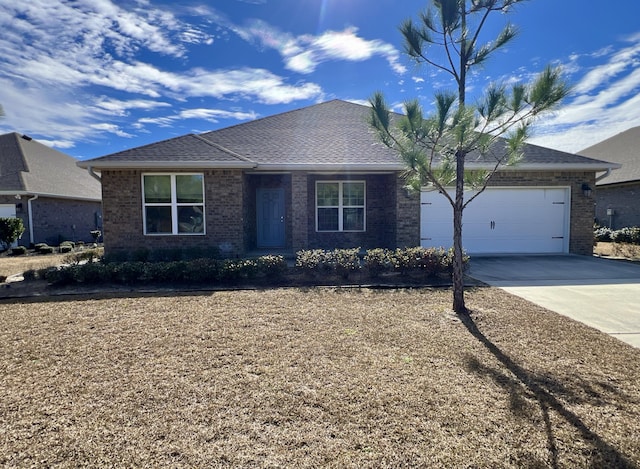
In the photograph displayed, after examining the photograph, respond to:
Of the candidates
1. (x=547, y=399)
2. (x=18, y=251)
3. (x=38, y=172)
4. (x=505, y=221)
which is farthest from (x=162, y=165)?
(x=38, y=172)

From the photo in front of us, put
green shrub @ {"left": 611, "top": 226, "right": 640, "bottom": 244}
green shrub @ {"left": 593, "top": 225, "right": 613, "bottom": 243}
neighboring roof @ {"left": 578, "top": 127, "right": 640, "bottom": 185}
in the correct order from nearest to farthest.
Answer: green shrub @ {"left": 611, "top": 226, "right": 640, "bottom": 244}, green shrub @ {"left": 593, "top": 225, "right": 613, "bottom": 243}, neighboring roof @ {"left": 578, "top": 127, "right": 640, "bottom": 185}

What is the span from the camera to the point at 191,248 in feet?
31.3

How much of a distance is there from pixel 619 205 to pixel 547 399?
60.8 feet

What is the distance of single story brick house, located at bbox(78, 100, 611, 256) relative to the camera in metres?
9.59

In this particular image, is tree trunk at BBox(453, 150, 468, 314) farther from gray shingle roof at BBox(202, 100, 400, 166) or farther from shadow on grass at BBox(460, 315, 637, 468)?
gray shingle roof at BBox(202, 100, 400, 166)

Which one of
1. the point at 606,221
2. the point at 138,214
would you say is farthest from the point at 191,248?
the point at 606,221

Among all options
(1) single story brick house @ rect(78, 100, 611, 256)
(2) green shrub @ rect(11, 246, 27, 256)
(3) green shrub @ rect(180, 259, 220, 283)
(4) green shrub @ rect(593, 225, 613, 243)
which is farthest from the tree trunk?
(2) green shrub @ rect(11, 246, 27, 256)

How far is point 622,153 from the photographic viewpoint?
59.8ft

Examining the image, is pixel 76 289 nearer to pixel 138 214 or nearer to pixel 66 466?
pixel 138 214

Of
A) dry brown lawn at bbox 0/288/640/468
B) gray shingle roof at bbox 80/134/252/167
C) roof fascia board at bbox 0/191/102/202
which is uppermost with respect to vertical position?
gray shingle roof at bbox 80/134/252/167

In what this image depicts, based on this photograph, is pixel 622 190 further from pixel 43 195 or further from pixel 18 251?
pixel 43 195

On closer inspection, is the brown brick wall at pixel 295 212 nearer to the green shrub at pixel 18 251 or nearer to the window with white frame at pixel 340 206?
the window with white frame at pixel 340 206

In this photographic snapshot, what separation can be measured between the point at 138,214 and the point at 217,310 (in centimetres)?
571

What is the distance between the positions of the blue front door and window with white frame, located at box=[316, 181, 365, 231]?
1.44 m
